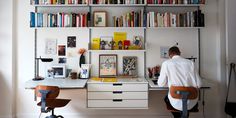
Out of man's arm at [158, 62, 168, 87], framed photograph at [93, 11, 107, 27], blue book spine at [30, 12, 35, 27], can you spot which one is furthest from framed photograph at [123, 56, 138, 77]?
blue book spine at [30, 12, 35, 27]

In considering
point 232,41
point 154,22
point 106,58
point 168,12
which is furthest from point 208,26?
point 106,58

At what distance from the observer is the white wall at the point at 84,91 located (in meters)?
3.77

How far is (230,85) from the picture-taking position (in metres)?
3.59

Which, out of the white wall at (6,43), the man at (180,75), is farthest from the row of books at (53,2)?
the man at (180,75)

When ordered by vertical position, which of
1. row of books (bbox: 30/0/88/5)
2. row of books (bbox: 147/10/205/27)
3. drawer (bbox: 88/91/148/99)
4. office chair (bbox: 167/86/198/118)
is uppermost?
row of books (bbox: 30/0/88/5)

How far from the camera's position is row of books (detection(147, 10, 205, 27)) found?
3523 mm

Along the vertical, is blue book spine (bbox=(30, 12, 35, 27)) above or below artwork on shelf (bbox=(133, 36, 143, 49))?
above

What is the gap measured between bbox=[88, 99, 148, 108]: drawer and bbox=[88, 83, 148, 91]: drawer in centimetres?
18

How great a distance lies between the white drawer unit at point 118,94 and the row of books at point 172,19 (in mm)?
1039

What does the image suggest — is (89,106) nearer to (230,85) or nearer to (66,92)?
(66,92)

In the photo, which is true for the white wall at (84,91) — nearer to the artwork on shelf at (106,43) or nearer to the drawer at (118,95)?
the drawer at (118,95)

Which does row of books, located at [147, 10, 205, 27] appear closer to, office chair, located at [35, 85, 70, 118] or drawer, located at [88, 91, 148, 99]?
drawer, located at [88, 91, 148, 99]

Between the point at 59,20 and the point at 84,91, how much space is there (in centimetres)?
131

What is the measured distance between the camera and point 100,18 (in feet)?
12.1
